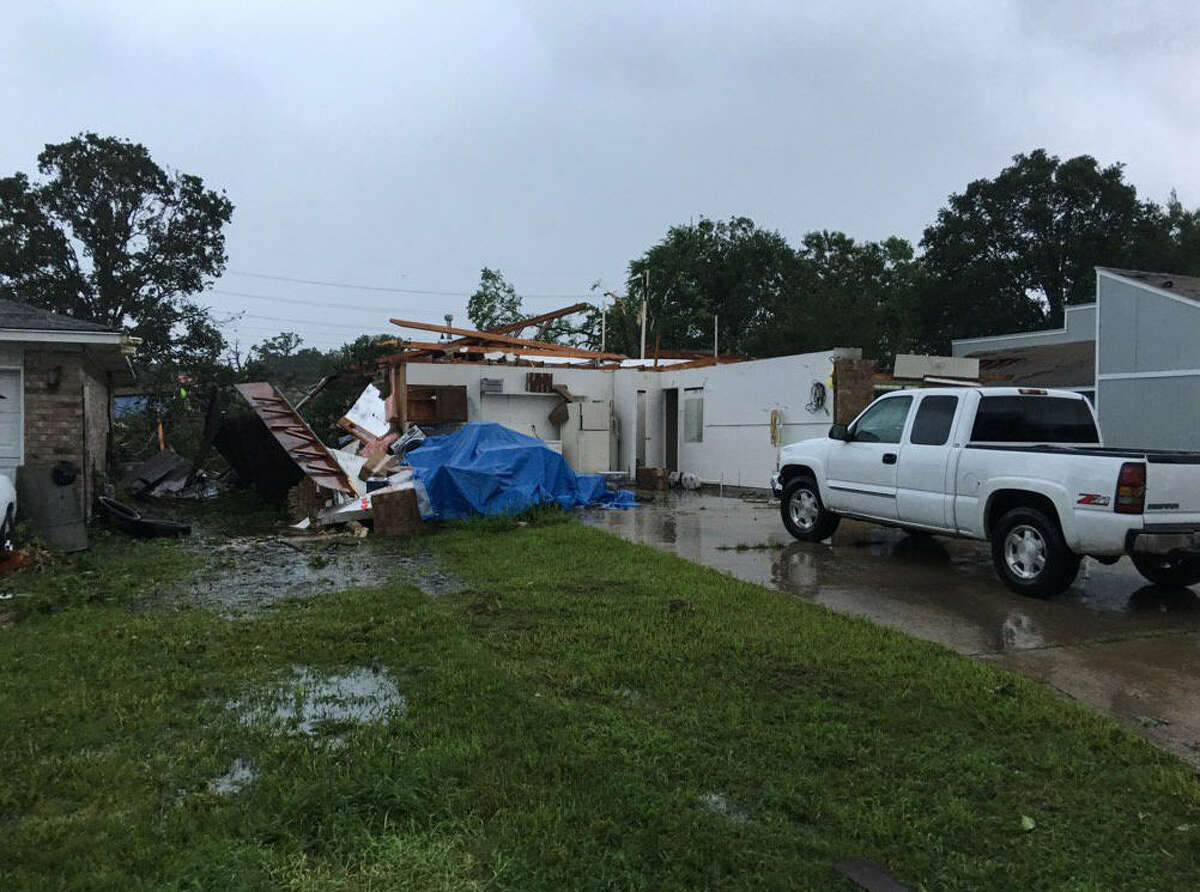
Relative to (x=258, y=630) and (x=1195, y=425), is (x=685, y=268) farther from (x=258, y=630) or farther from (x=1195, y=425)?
(x=258, y=630)

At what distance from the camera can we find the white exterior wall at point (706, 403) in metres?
16.0

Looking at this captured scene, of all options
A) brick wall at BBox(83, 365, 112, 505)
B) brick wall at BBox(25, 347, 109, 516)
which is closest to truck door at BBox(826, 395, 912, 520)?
brick wall at BBox(25, 347, 109, 516)

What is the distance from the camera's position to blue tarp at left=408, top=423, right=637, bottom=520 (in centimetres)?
1246

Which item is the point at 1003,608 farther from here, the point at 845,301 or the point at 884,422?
the point at 845,301

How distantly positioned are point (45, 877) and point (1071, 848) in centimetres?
362

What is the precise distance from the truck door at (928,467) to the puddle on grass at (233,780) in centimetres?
658

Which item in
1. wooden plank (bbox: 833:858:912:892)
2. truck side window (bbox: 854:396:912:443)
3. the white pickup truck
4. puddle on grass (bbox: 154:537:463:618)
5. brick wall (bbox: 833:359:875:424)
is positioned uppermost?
brick wall (bbox: 833:359:875:424)

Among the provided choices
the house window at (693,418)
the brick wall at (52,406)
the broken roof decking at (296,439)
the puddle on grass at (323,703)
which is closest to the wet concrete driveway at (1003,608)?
the puddle on grass at (323,703)

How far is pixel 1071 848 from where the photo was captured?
3.15 metres

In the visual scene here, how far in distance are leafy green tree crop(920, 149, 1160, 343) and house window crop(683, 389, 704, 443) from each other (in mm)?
33358

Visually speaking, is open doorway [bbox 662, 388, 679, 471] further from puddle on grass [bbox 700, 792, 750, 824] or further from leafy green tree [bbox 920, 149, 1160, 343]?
leafy green tree [bbox 920, 149, 1160, 343]

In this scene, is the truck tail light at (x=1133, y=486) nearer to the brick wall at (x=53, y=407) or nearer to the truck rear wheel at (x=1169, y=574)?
the truck rear wheel at (x=1169, y=574)

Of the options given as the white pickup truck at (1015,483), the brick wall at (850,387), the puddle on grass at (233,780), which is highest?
the brick wall at (850,387)

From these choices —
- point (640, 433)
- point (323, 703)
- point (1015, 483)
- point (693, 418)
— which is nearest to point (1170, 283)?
point (693, 418)
